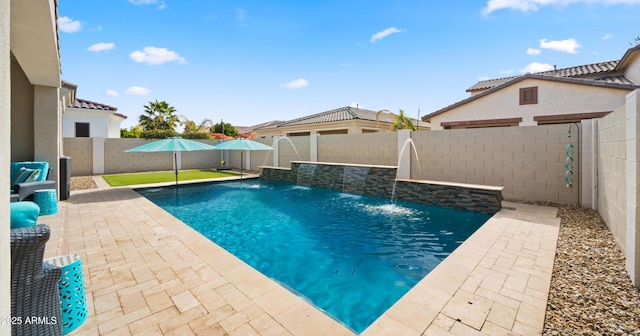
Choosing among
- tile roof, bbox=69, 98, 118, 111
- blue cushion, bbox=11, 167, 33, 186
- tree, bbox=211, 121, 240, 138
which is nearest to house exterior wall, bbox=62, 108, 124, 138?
A: tile roof, bbox=69, 98, 118, 111

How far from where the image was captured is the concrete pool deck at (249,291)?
2.69 m

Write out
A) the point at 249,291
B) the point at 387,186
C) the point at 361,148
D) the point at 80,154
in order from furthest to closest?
the point at 80,154 → the point at 361,148 → the point at 387,186 → the point at 249,291

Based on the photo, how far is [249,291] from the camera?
3.32 m

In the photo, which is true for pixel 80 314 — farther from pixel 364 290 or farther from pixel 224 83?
pixel 224 83

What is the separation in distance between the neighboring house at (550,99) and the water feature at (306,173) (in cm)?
888

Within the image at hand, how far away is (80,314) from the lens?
260 centimetres

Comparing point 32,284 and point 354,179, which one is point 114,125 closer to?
point 354,179

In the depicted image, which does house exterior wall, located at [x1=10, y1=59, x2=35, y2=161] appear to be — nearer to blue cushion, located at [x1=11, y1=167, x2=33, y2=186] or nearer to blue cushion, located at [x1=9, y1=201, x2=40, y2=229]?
blue cushion, located at [x1=11, y1=167, x2=33, y2=186]

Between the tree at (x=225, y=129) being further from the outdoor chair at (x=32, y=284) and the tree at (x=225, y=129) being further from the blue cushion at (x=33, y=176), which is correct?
the outdoor chair at (x=32, y=284)

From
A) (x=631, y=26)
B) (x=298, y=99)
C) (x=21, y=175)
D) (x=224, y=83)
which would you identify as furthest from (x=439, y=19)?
(x=298, y=99)

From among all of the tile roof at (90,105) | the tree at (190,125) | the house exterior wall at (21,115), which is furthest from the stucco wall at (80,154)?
the tree at (190,125)

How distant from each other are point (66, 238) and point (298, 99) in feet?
79.6

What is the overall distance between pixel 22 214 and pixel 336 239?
16.1ft

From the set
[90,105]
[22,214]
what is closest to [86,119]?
[90,105]
